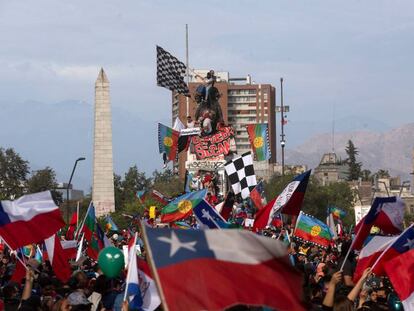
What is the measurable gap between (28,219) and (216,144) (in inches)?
1015

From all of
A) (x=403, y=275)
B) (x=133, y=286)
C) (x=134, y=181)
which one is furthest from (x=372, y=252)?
(x=134, y=181)

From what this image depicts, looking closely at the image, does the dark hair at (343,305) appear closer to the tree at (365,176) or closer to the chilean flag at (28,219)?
the chilean flag at (28,219)

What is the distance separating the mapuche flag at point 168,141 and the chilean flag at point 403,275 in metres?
29.3

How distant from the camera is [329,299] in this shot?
10.6 meters

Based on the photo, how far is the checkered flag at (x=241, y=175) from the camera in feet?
107

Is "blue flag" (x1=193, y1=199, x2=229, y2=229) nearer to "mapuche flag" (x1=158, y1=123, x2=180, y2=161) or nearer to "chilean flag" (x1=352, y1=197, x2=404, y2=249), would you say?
"chilean flag" (x1=352, y1=197, x2=404, y2=249)

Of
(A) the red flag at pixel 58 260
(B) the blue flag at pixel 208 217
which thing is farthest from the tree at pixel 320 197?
(A) the red flag at pixel 58 260

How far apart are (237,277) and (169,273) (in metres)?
0.49

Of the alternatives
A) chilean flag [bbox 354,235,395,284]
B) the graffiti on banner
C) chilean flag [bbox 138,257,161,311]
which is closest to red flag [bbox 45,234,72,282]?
chilean flag [bbox 138,257,161,311]

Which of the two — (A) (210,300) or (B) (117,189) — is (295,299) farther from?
(B) (117,189)

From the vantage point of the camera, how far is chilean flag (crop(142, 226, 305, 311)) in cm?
838

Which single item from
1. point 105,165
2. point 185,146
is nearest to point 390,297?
point 185,146

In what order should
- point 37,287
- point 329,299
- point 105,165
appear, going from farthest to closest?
point 105,165 → point 37,287 → point 329,299

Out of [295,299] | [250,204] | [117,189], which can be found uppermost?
[295,299]
